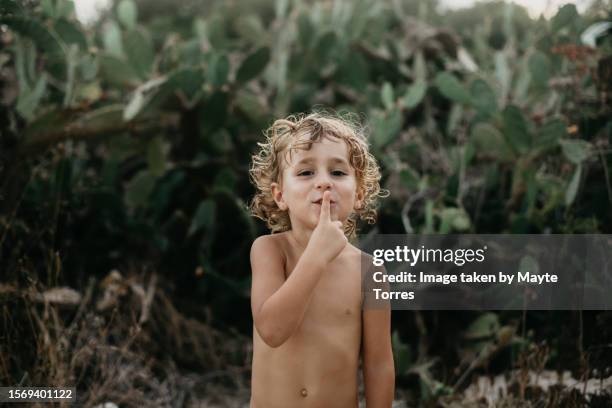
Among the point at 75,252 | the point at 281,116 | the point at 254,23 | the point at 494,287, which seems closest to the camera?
the point at 494,287

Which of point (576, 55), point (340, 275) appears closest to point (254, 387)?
point (340, 275)

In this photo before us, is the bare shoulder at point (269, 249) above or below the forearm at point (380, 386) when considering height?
above

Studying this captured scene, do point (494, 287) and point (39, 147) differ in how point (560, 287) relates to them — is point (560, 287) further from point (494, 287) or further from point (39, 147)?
point (39, 147)

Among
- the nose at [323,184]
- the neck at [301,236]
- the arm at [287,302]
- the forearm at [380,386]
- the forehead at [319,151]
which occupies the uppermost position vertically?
the forehead at [319,151]

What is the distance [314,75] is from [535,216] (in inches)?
59.1

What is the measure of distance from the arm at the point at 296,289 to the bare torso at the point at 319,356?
0.21 ft

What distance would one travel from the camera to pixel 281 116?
310 centimetres

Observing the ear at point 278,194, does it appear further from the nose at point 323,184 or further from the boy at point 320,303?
the nose at point 323,184

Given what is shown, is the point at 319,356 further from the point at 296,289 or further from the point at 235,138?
the point at 235,138

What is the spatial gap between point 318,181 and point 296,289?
263mm

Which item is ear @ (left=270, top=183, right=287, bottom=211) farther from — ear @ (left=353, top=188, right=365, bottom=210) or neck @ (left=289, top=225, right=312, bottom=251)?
ear @ (left=353, top=188, right=365, bottom=210)

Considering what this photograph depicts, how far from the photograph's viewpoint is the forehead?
1473mm

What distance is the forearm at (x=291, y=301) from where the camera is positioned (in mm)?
1320

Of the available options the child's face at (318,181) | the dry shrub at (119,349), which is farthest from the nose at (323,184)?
the dry shrub at (119,349)
